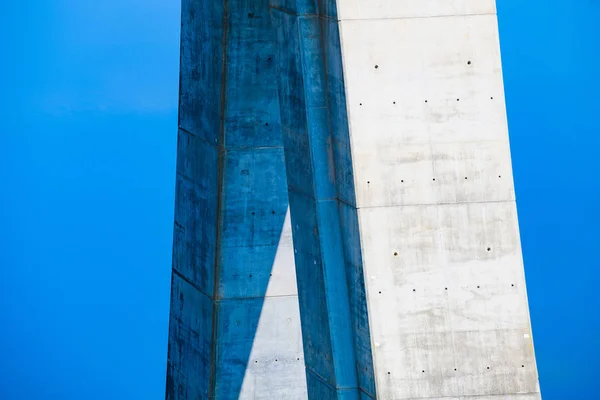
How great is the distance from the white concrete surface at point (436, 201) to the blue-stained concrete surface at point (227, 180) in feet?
13.7

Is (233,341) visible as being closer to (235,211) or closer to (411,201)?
(235,211)

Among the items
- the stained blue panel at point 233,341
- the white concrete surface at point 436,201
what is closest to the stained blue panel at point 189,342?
the stained blue panel at point 233,341

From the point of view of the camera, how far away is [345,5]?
31.8 feet

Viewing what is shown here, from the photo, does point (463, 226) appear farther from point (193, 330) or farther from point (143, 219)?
point (143, 219)

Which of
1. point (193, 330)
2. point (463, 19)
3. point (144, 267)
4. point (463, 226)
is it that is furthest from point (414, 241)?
point (144, 267)

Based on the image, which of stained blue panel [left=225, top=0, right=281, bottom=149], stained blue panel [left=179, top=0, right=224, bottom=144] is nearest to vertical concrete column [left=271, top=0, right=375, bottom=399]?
stained blue panel [left=225, top=0, right=281, bottom=149]

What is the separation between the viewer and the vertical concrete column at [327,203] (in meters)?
9.91

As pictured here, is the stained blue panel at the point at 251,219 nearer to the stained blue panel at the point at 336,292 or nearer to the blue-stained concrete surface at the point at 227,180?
the blue-stained concrete surface at the point at 227,180

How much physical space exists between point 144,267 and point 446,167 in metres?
13.5

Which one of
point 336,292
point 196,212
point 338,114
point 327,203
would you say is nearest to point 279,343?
point 196,212

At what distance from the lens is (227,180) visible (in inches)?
554

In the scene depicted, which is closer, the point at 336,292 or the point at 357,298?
the point at 357,298

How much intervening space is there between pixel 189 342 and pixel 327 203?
5.50 metres

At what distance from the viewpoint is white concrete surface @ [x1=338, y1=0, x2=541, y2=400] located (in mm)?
9727
